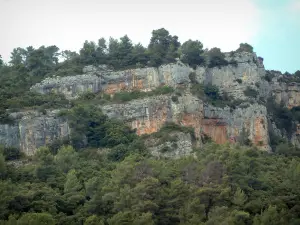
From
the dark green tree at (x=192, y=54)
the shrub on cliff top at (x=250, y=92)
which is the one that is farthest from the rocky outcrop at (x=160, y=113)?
the shrub on cliff top at (x=250, y=92)

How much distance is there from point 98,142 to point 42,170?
32.1 ft

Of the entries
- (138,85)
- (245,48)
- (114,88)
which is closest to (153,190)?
(138,85)

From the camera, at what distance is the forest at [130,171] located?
2034 inches

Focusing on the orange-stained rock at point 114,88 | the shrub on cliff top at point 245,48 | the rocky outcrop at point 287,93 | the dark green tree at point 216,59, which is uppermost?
the shrub on cliff top at point 245,48

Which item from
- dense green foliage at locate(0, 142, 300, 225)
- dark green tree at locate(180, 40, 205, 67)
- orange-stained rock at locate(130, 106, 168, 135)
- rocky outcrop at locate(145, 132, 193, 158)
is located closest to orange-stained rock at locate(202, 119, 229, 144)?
rocky outcrop at locate(145, 132, 193, 158)

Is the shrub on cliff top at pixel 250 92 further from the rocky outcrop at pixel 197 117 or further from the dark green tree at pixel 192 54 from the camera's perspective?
the dark green tree at pixel 192 54

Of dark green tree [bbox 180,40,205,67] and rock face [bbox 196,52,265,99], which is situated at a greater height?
dark green tree [bbox 180,40,205,67]

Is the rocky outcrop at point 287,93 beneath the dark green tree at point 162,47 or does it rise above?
beneath

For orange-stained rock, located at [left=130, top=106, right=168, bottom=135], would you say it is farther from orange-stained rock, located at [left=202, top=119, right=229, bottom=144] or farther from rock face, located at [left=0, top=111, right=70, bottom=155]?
rock face, located at [left=0, top=111, right=70, bottom=155]

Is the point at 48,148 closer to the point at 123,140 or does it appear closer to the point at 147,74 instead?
the point at 123,140

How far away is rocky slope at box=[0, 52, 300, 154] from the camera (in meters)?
66.6

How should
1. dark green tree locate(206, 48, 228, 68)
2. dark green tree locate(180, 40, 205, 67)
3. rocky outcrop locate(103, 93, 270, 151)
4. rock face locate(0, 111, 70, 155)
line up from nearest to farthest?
rock face locate(0, 111, 70, 155) → rocky outcrop locate(103, 93, 270, 151) → dark green tree locate(180, 40, 205, 67) → dark green tree locate(206, 48, 228, 68)

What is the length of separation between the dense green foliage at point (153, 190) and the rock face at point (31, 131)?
8.13 feet

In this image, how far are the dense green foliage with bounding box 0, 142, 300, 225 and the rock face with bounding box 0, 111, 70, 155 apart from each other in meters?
2.48
